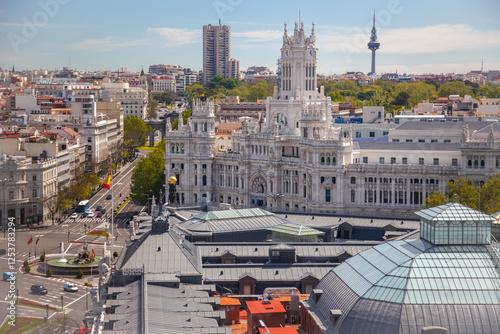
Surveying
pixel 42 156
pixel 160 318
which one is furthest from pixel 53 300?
pixel 42 156

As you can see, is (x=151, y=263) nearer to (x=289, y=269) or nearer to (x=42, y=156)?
(x=289, y=269)

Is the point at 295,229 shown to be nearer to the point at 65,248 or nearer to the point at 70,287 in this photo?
the point at 70,287

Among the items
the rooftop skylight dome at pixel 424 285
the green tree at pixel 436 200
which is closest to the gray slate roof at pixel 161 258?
the rooftop skylight dome at pixel 424 285

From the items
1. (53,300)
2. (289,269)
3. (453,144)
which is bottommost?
(53,300)

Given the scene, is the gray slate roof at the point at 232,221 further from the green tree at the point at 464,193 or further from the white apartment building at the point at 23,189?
the white apartment building at the point at 23,189

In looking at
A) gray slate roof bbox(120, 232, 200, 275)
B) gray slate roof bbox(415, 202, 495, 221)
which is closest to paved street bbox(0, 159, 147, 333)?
gray slate roof bbox(120, 232, 200, 275)

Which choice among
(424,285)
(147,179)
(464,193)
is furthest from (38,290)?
(147,179)
